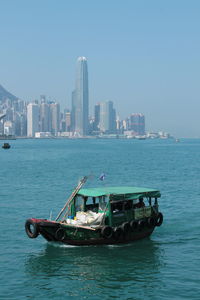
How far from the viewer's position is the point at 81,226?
21.2 metres

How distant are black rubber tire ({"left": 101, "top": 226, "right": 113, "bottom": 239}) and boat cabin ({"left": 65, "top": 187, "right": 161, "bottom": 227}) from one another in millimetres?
433

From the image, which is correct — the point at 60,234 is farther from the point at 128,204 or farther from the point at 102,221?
the point at 128,204

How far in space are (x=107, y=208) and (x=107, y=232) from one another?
1186 millimetres

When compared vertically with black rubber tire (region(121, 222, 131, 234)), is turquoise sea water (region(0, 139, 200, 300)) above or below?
below

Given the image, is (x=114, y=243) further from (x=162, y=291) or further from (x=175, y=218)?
(x=175, y=218)

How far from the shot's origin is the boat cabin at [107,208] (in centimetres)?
2216

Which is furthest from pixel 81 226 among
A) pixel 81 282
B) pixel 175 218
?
pixel 175 218

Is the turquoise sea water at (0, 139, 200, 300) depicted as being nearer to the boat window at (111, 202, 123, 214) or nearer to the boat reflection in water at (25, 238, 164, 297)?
the boat reflection in water at (25, 238, 164, 297)

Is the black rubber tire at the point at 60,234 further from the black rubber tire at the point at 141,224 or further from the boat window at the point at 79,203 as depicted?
the black rubber tire at the point at 141,224

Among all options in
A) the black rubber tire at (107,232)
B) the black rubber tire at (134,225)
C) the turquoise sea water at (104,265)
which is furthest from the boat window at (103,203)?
the black rubber tire at (134,225)

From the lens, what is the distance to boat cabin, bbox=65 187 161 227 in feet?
72.7

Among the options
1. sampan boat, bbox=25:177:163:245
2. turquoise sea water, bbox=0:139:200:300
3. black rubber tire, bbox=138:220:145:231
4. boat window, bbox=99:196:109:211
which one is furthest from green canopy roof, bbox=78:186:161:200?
black rubber tire, bbox=138:220:145:231

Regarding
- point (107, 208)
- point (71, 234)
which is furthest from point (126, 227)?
point (71, 234)

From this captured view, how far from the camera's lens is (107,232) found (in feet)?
71.1
